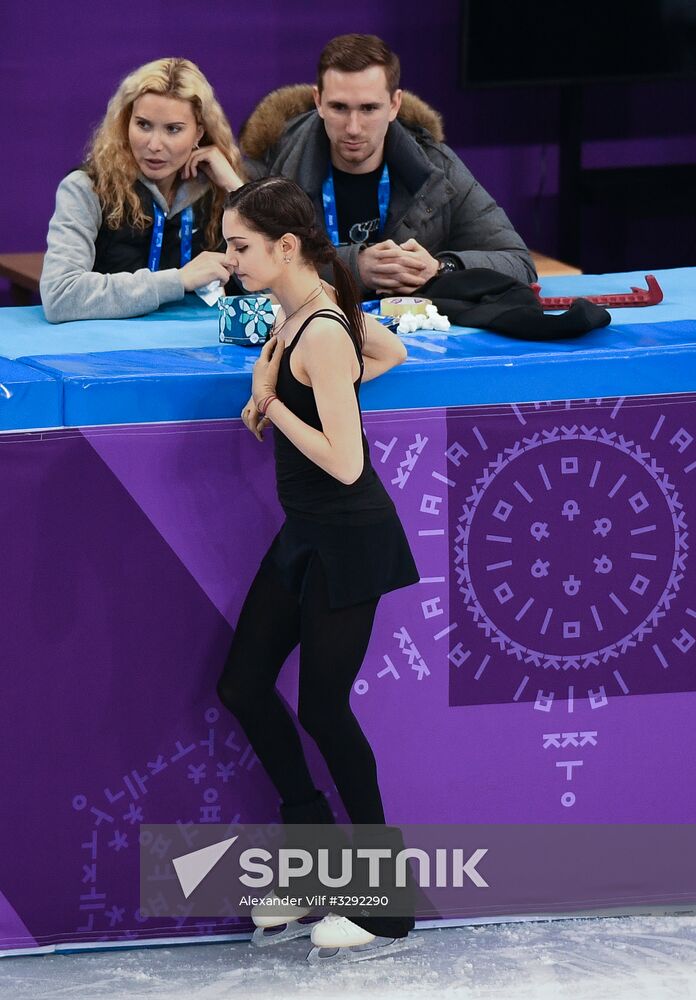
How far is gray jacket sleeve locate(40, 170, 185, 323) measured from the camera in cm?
286

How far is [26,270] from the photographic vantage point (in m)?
4.94

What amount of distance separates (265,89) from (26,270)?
118cm

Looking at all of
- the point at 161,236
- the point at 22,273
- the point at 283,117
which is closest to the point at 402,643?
the point at 161,236

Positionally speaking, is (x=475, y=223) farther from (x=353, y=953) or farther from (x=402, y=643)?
(x=353, y=953)

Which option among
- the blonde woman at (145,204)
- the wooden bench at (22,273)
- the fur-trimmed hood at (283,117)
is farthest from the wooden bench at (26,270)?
the blonde woman at (145,204)

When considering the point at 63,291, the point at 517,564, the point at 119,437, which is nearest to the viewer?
the point at 119,437

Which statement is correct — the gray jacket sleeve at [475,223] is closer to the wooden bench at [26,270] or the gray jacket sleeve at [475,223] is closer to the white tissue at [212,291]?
the white tissue at [212,291]

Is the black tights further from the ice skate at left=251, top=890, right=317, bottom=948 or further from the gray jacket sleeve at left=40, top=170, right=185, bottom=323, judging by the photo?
the gray jacket sleeve at left=40, top=170, right=185, bottom=323

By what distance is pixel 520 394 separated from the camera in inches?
100

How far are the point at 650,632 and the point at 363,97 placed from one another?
1.15 metres

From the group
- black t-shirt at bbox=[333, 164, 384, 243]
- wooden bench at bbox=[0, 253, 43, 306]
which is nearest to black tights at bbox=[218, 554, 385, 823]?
black t-shirt at bbox=[333, 164, 384, 243]

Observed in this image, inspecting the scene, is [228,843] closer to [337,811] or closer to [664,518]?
[337,811]

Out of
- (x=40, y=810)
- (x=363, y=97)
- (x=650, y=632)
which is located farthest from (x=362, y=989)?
(x=363, y=97)

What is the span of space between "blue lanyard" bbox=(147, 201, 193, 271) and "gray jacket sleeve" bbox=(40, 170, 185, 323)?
0.13 meters
